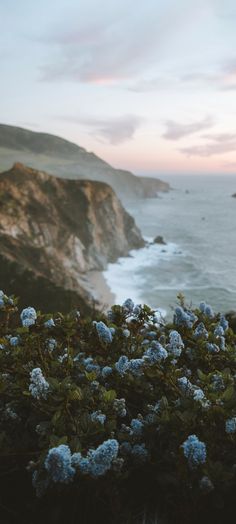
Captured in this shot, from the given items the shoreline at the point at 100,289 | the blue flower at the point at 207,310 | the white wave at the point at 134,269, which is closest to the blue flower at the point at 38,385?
the blue flower at the point at 207,310

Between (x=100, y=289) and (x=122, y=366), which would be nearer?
(x=122, y=366)

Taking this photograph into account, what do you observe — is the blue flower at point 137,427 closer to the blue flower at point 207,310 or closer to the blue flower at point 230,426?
the blue flower at point 230,426

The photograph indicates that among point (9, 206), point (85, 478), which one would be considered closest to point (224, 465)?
point (85, 478)

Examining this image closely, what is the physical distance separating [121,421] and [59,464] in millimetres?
1240

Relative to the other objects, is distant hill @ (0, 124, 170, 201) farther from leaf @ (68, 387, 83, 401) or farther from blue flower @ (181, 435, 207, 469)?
blue flower @ (181, 435, 207, 469)

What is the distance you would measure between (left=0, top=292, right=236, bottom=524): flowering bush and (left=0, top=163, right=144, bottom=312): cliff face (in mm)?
26600

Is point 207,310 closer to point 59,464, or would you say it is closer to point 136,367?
point 136,367

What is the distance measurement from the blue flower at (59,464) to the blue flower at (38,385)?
0.70m

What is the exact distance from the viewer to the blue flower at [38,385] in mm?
2965

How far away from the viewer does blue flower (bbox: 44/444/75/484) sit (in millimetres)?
2291

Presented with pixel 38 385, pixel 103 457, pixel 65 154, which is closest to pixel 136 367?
pixel 38 385

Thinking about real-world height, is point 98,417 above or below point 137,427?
above

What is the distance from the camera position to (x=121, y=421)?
3.47 metres

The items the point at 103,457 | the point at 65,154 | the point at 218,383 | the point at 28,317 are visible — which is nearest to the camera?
the point at 103,457
